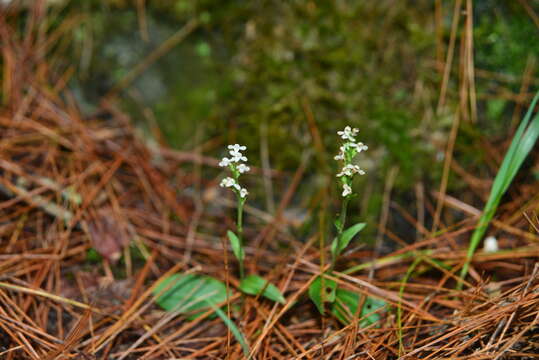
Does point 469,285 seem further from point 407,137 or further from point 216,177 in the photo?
point 216,177

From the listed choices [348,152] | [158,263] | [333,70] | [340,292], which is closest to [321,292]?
[340,292]

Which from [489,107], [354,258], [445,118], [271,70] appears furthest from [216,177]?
[489,107]

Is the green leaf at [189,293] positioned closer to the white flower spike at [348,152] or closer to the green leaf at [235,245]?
the green leaf at [235,245]

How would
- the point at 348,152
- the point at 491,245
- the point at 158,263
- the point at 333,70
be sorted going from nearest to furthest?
the point at 348,152, the point at 491,245, the point at 158,263, the point at 333,70

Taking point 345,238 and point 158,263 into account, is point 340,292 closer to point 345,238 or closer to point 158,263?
point 345,238

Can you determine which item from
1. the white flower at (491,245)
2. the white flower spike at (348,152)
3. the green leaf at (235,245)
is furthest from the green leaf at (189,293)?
the white flower at (491,245)

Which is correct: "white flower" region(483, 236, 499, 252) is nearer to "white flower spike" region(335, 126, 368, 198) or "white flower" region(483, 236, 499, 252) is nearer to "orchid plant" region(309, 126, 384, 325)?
"orchid plant" region(309, 126, 384, 325)

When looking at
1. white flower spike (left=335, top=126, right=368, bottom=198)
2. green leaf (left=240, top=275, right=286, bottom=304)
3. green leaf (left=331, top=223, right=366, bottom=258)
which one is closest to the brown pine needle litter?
green leaf (left=240, top=275, right=286, bottom=304)
